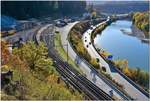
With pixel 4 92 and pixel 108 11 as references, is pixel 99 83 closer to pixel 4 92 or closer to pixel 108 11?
pixel 4 92

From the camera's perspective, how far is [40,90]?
1738 centimetres

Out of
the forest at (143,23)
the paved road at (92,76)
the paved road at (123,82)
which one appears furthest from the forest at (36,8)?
the paved road at (123,82)

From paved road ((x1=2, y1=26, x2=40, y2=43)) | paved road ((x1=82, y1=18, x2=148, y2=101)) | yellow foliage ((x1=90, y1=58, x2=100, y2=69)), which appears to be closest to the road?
paved road ((x1=82, y1=18, x2=148, y2=101))

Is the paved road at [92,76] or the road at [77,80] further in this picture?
the paved road at [92,76]

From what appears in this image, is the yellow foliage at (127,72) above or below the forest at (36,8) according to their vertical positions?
above

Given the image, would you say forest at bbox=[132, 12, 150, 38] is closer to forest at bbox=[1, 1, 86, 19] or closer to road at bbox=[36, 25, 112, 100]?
forest at bbox=[1, 1, 86, 19]

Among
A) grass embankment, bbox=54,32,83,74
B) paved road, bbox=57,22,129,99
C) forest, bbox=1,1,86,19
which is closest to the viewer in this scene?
paved road, bbox=57,22,129,99

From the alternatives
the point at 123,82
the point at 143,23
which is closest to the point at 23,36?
the point at 123,82

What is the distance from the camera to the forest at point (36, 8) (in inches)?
2584

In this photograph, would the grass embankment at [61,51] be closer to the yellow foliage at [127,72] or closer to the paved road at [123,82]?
the paved road at [123,82]

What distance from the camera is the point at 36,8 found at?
73.0 meters

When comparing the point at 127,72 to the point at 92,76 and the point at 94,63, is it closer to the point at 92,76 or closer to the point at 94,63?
the point at 94,63

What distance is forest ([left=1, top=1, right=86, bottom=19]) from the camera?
65637 millimetres

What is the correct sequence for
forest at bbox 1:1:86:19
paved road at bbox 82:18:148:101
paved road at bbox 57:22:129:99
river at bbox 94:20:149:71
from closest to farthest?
paved road at bbox 82:18:148:101, paved road at bbox 57:22:129:99, river at bbox 94:20:149:71, forest at bbox 1:1:86:19
